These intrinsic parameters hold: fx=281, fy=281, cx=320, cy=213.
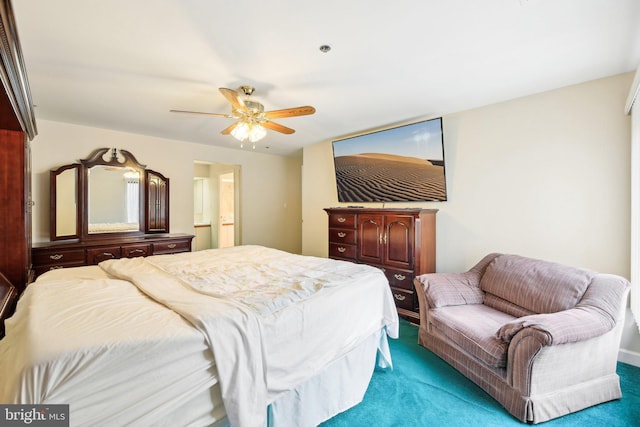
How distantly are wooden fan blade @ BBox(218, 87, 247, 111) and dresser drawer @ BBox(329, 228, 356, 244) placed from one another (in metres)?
2.13

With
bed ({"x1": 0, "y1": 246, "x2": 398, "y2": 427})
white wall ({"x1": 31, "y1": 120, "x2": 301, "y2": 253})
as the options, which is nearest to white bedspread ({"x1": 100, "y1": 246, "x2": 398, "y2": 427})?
bed ({"x1": 0, "y1": 246, "x2": 398, "y2": 427})

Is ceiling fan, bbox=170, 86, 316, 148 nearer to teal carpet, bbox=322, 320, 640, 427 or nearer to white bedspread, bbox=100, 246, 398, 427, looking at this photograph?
white bedspread, bbox=100, 246, 398, 427

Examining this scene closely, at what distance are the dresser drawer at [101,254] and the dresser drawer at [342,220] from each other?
2.92 meters

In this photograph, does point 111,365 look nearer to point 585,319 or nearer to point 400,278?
point 585,319

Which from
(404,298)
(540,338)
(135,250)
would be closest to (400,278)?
(404,298)

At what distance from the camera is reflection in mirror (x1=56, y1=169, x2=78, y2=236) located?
365 centimetres

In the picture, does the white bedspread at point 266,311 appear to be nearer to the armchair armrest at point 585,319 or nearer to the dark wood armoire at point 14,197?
the dark wood armoire at point 14,197

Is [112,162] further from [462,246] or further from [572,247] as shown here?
[572,247]

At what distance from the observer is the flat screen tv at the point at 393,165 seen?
3.41m

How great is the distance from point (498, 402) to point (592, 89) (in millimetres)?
2760

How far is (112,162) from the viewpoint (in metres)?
4.02

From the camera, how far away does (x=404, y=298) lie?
10.8 feet

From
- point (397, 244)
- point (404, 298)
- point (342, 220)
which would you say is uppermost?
point (342, 220)

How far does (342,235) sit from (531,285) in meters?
2.20
